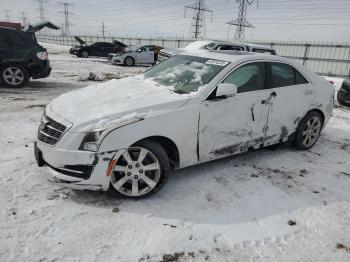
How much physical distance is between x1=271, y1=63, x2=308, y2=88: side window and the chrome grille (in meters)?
3.03

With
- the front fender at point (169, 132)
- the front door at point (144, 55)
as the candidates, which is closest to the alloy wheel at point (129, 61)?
the front door at point (144, 55)

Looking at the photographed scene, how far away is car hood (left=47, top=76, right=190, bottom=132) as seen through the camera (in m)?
3.22

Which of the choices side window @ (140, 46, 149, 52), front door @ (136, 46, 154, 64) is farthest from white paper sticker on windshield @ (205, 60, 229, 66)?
side window @ (140, 46, 149, 52)

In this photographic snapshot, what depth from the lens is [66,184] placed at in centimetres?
322

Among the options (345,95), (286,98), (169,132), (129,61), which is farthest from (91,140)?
(129,61)

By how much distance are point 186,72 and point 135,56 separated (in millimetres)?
17031

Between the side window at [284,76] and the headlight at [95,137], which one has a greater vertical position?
the side window at [284,76]

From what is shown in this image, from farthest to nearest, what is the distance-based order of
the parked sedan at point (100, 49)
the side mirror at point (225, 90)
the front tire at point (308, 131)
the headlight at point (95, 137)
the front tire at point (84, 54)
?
1. the parked sedan at point (100, 49)
2. the front tire at point (84, 54)
3. the front tire at point (308, 131)
4. the side mirror at point (225, 90)
5. the headlight at point (95, 137)

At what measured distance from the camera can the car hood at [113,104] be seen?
3221 mm

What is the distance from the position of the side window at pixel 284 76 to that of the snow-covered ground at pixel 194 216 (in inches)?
48.8

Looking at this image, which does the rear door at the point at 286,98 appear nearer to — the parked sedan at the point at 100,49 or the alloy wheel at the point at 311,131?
the alloy wheel at the point at 311,131

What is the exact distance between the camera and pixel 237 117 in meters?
4.09

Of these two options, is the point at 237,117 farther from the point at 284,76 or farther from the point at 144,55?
the point at 144,55

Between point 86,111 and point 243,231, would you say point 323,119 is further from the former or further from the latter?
point 86,111
